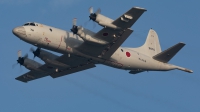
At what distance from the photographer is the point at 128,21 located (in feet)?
164

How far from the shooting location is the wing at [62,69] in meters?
54.8

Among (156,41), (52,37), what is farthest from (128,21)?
(156,41)

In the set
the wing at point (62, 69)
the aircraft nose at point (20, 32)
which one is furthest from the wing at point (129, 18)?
the aircraft nose at point (20, 32)

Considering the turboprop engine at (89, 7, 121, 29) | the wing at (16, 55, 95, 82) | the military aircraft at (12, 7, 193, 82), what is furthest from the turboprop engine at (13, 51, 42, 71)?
the turboprop engine at (89, 7, 121, 29)

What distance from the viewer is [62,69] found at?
188 ft

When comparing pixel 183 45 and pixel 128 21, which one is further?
pixel 183 45

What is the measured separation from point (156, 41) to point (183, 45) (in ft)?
26.2

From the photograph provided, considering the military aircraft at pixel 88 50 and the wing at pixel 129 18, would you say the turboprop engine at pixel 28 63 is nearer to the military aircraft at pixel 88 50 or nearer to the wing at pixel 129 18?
the military aircraft at pixel 88 50

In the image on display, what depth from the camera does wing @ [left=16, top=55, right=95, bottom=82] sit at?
5479cm

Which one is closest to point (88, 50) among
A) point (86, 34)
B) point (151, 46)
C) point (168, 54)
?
point (86, 34)

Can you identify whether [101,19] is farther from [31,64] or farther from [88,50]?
[31,64]

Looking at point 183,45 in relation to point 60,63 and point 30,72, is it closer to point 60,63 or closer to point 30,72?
point 60,63

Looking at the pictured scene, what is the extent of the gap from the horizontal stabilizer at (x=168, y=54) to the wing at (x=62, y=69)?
7.09m

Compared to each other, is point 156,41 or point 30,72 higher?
point 156,41
